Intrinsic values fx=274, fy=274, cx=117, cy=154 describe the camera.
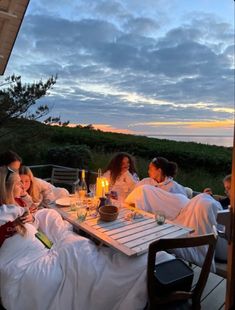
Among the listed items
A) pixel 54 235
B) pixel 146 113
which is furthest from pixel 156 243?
pixel 146 113

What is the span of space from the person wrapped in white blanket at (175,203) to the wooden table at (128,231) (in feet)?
0.93

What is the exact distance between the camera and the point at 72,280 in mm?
1755

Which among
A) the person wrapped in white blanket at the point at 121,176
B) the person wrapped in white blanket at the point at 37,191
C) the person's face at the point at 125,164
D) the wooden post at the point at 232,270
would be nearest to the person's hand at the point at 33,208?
the person wrapped in white blanket at the point at 37,191

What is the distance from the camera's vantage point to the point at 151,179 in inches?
146

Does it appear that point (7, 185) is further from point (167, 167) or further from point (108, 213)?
point (167, 167)

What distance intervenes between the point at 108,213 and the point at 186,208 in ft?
2.77

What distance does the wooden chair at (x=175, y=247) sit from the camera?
1540 millimetres

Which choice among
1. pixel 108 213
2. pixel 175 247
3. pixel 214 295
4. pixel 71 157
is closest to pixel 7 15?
pixel 108 213

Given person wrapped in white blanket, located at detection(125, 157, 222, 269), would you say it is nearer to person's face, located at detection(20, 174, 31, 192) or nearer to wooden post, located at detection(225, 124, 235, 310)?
person's face, located at detection(20, 174, 31, 192)

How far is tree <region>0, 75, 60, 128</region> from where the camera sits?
6.23m

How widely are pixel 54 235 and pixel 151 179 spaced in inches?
69.0

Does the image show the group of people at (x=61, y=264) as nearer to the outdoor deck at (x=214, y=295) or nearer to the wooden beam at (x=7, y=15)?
the outdoor deck at (x=214, y=295)

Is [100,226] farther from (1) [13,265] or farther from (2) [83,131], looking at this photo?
(2) [83,131]

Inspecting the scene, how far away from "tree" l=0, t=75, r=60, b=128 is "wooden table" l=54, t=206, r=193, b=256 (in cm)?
443
